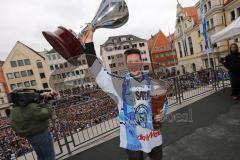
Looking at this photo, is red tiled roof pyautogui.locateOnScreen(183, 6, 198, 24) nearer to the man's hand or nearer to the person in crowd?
the person in crowd

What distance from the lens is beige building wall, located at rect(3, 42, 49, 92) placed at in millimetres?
43812

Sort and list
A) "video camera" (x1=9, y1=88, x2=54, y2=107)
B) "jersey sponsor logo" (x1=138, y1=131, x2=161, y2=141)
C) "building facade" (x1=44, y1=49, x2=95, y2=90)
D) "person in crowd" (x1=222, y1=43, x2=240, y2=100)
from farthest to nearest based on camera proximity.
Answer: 1. "person in crowd" (x1=222, y1=43, x2=240, y2=100)
2. "video camera" (x1=9, y1=88, x2=54, y2=107)
3. "jersey sponsor logo" (x1=138, y1=131, x2=161, y2=141)
4. "building facade" (x1=44, y1=49, x2=95, y2=90)

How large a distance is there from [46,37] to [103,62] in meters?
0.54

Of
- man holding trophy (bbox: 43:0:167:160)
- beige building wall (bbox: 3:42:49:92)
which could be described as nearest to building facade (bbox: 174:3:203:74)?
beige building wall (bbox: 3:42:49:92)

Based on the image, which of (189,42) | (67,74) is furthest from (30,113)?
(189,42)

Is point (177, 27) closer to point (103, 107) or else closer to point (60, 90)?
point (103, 107)

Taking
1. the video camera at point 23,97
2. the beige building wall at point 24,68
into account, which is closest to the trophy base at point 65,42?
the video camera at point 23,97

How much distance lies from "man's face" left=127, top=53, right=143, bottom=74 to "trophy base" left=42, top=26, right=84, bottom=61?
0.49m

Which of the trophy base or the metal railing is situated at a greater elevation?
the trophy base

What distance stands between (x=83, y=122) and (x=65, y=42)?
454 centimetres

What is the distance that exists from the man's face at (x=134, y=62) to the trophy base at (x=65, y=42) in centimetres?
49

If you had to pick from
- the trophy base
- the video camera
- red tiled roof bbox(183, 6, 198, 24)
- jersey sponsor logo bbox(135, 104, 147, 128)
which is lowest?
jersey sponsor logo bbox(135, 104, 147, 128)

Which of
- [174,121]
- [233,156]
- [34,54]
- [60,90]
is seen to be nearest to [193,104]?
[174,121]

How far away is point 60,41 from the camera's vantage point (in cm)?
160
